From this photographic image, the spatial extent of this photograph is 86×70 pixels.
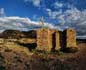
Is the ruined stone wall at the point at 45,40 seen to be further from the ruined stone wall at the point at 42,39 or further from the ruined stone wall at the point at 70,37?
the ruined stone wall at the point at 70,37

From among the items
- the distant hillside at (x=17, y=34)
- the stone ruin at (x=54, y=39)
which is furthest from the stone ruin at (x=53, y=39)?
the distant hillside at (x=17, y=34)

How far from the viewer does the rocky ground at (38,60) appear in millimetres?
29688

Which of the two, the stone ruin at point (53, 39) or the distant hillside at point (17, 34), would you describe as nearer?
the stone ruin at point (53, 39)

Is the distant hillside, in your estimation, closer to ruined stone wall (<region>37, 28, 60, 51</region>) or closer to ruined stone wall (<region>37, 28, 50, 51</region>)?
ruined stone wall (<region>37, 28, 60, 51</region>)

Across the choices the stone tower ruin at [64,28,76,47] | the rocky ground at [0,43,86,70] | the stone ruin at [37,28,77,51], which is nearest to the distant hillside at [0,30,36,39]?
the stone ruin at [37,28,77,51]

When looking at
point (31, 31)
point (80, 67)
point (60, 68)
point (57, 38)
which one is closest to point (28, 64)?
point (60, 68)

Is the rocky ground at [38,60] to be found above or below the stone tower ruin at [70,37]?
below

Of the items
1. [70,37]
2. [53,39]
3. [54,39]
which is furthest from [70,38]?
[53,39]

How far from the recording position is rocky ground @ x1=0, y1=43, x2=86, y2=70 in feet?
97.4

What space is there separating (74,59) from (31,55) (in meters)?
6.35

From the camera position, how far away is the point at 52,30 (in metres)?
40.1

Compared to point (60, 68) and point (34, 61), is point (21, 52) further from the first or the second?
point (60, 68)

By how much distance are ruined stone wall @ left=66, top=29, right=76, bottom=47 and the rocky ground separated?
205 centimetres

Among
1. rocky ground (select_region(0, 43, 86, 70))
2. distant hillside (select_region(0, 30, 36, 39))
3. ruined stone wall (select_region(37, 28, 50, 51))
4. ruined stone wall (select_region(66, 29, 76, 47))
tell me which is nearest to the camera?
rocky ground (select_region(0, 43, 86, 70))
